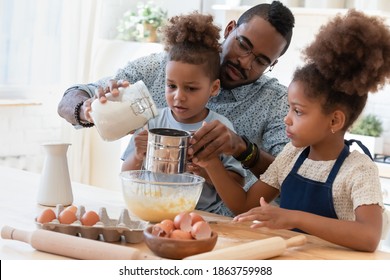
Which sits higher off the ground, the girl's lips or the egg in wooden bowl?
the girl's lips

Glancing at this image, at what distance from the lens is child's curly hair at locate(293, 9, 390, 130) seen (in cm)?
187

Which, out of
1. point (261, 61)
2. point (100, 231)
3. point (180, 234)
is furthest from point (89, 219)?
point (261, 61)

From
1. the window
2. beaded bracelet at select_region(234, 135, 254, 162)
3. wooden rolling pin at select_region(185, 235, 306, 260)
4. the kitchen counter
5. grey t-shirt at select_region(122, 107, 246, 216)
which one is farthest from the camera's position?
the window

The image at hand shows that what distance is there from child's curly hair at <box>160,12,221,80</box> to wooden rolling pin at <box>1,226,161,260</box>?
31.4 inches

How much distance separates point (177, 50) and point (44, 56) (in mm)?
2065

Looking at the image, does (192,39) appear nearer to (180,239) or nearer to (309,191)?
(309,191)

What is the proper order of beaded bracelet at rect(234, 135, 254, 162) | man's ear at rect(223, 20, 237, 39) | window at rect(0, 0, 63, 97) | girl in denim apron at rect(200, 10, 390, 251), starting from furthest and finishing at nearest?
window at rect(0, 0, 63, 97) < man's ear at rect(223, 20, 237, 39) < beaded bracelet at rect(234, 135, 254, 162) < girl in denim apron at rect(200, 10, 390, 251)

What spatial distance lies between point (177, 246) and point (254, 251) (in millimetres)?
167

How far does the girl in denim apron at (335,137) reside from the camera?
179 cm

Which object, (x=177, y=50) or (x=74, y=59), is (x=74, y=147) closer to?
(x=74, y=59)

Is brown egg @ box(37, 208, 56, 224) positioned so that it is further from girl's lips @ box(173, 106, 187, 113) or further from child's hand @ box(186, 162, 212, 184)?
girl's lips @ box(173, 106, 187, 113)

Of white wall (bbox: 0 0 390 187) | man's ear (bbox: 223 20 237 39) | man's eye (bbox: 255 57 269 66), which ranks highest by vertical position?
man's ear (bbox: 223 20 237 39)

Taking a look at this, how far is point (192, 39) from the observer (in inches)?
88.7

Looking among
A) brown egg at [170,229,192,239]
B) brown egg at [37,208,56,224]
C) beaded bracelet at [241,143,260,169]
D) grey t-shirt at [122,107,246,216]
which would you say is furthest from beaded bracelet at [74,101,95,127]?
brown egg at [170,229,192,239]
